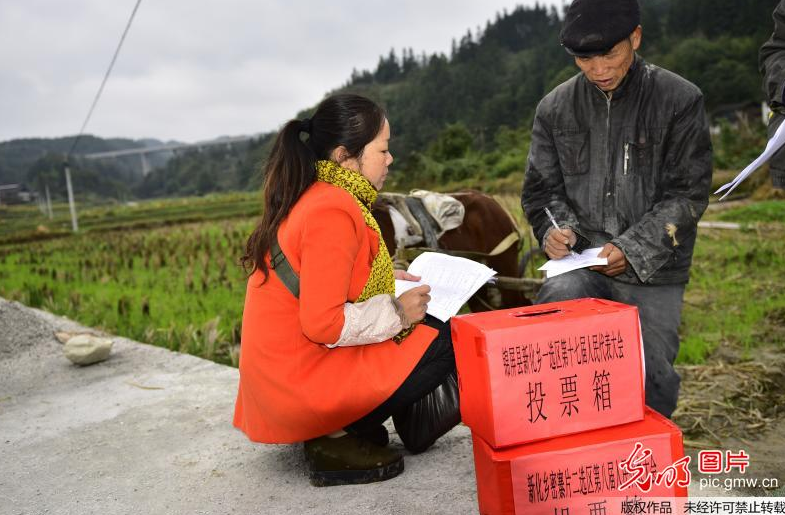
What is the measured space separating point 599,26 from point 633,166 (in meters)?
0.56

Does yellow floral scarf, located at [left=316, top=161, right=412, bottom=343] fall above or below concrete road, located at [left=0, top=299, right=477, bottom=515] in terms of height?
above

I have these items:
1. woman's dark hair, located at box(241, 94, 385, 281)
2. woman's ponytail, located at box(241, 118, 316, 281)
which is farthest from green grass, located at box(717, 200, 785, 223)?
woman's ponytail, located at box(241, 118, 316, 281)

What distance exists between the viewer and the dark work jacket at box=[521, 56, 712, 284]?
2.47 metres

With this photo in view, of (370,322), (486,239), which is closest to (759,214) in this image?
(486,239)

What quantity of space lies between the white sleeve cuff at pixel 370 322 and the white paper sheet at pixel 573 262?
1.94 ft

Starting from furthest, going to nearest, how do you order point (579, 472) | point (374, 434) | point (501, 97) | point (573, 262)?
1. point (501, 97)
2. point (374, 434)
3. point (573, 262)
4. point (579, 472)

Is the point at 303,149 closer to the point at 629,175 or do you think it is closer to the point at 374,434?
the point at 374,434

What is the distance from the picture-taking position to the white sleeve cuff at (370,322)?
82.3 inches

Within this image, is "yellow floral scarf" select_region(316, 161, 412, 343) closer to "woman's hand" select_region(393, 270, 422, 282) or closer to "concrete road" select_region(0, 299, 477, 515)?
"woman's hand" select_region(393, 270, 422, 282)

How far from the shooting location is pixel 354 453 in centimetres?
238

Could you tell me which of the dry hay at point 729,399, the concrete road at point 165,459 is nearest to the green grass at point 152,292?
the concrete road at point 165,459

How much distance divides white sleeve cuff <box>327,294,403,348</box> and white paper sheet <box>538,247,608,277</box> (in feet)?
1.94

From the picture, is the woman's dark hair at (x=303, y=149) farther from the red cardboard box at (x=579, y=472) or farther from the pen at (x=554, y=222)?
the red cardboard box at (x=579, y=472)

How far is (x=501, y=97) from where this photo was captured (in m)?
47.2
